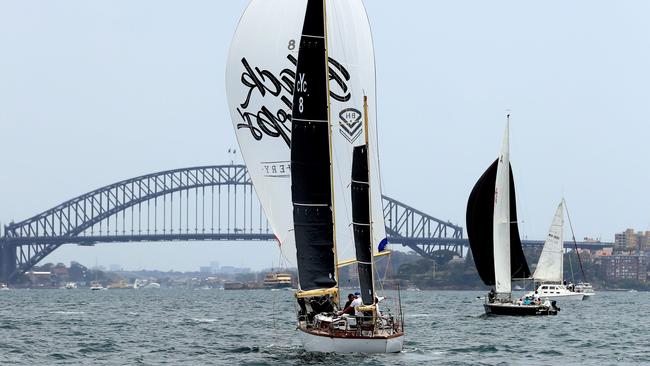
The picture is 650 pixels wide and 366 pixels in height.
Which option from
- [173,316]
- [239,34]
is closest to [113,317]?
[173,316]

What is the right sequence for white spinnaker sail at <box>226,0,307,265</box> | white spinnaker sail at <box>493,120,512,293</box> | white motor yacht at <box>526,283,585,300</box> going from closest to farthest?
white spinnaker sail at <box>226,0,307,265</box> < white spinnaker sail at <box>493,120,512,293</box> < white motor yacht at <box>526,283,585,300</box>

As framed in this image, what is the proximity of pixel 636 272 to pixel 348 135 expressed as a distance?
394 feet

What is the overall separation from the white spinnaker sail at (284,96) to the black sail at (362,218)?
49.4 inches

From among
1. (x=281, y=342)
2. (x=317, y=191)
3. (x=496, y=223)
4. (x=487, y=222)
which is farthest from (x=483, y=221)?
(x=317, y=191)

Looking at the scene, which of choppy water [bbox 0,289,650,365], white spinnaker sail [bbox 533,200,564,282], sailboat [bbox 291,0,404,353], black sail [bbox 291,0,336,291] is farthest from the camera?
white spinnaker sail [bbox 533,200,564,282]

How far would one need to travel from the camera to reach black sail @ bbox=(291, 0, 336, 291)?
21781mm

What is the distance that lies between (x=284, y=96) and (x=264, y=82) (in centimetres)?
50

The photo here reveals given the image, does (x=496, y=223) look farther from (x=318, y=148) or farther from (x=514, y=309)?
(x=318, y=148)

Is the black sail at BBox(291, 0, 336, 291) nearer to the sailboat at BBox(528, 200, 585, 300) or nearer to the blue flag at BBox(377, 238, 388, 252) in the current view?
the blue flag at BBox(377, 238, 388, 252)

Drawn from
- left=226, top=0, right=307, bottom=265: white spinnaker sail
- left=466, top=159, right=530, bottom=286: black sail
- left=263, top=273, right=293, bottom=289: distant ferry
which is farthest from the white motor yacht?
left=263, top=273, right=293, bottom=289: distant ferry

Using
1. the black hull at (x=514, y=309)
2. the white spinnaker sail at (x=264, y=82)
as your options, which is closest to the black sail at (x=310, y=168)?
the white spinnaker sail at (x=264, y=82)

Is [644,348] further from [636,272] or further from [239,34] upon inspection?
[636,272]

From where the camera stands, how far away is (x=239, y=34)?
989 inches

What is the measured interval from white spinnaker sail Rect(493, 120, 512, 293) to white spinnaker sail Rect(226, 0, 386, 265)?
58.6 feet
